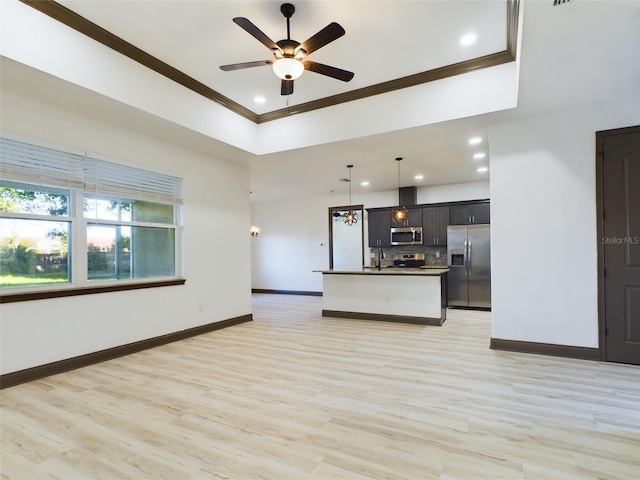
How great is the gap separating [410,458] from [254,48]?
3953mm

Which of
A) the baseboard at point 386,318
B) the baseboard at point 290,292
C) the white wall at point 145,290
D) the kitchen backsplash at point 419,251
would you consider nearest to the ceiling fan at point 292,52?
the white wall at point 145,290

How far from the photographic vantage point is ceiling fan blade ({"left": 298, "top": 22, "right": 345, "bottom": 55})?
8.36 ft

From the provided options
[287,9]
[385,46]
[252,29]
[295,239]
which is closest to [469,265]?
[295,239]

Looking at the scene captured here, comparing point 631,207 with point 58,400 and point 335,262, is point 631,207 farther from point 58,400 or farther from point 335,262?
point 335,262

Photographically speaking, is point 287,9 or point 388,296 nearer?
point 287,9

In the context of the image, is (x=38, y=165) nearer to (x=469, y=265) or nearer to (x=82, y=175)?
(x=82, y=175)

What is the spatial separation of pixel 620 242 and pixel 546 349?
56.8 inches

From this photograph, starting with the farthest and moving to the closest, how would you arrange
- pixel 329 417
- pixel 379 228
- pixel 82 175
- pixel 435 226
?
pixel 379 228 → pixel 435 226 → pixel 82 175 → pixel 329 417

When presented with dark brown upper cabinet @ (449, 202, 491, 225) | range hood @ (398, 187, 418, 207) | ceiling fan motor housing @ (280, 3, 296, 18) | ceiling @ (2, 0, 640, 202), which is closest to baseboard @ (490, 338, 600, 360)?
ceiling @ (2, 0, 640, 202)

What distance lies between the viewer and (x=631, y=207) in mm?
3592

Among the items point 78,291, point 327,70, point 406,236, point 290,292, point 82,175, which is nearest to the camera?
point 327,70

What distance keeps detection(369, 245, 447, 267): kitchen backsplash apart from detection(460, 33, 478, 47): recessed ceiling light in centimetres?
541

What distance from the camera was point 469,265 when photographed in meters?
7.21

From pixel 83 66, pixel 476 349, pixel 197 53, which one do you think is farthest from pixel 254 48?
pixel 476 349
